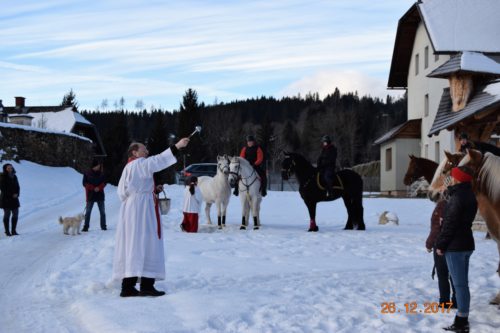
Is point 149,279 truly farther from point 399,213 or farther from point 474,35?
point 474,35

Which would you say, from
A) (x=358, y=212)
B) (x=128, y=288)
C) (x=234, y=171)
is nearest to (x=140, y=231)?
(x=128, y=288)

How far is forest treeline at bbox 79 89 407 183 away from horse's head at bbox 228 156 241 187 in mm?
21183

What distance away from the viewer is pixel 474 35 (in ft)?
82.3

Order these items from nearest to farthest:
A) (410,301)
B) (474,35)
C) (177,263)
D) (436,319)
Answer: (436,319), (410,301), (177,263), (474,35)

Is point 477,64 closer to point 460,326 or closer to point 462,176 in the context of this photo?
point 462,176

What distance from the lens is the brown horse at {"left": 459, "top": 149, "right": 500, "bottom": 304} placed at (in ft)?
19.2

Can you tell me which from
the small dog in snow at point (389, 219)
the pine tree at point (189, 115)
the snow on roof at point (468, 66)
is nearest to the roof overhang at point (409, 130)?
the snow on roof at point (468, 66)

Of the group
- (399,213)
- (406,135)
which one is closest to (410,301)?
(399,213)

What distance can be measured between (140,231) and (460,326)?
153 inches

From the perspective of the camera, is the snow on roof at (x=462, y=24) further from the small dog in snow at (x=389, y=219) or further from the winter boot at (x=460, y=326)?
the winter boot at (x=460, y=326)

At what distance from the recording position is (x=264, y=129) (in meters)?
72.4

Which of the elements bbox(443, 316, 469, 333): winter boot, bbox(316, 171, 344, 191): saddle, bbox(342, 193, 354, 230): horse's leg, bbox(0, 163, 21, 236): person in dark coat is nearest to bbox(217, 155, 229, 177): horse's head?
bbox(316, 171, 344, 191): saddle

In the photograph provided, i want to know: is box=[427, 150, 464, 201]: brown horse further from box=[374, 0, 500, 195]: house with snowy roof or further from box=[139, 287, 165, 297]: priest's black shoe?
Result: box=[374, 0, 500, 195]: house with snowy roof

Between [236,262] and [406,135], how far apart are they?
23.7 meters
